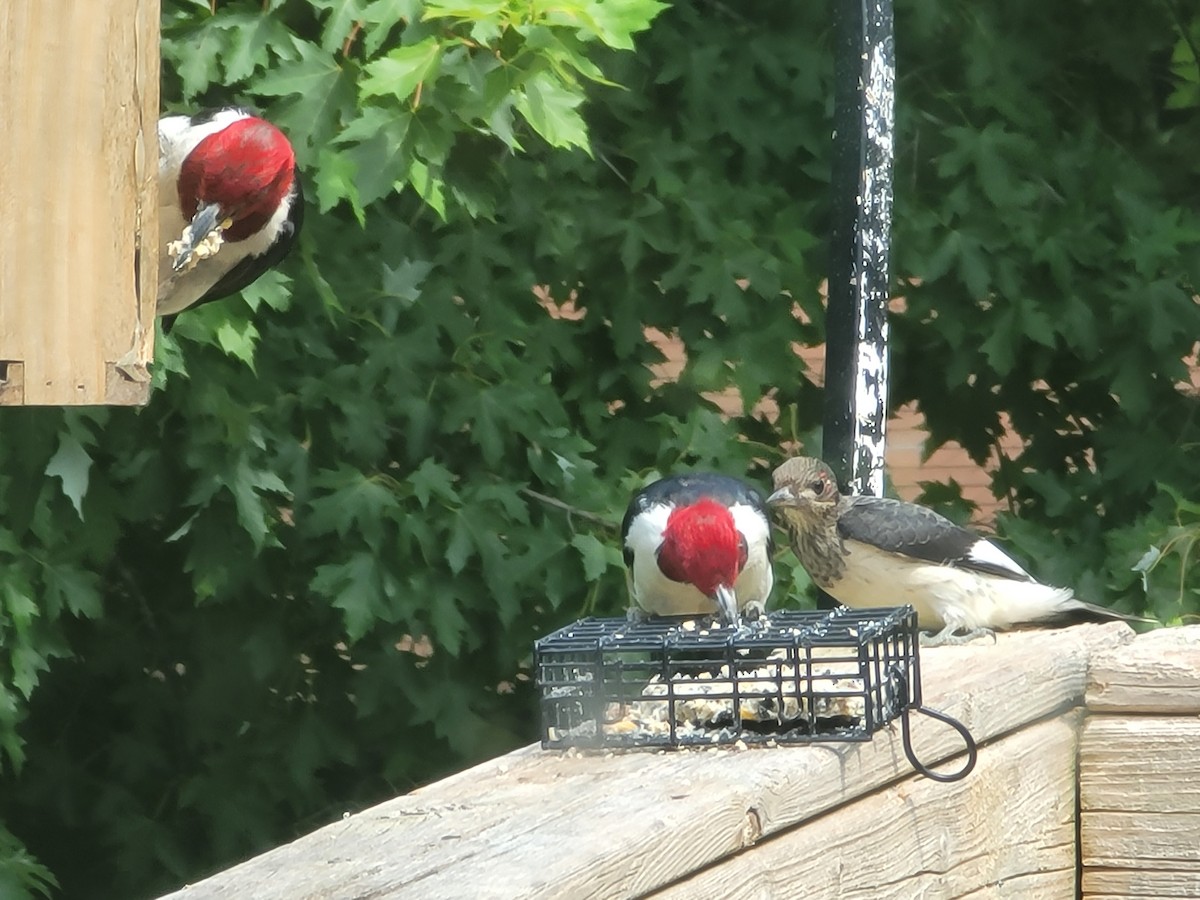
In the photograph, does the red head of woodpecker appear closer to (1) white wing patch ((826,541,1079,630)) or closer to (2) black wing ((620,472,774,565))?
(2) black wing ((620,472,774,565))

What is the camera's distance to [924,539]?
14.2ft

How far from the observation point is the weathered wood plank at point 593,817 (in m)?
1.67

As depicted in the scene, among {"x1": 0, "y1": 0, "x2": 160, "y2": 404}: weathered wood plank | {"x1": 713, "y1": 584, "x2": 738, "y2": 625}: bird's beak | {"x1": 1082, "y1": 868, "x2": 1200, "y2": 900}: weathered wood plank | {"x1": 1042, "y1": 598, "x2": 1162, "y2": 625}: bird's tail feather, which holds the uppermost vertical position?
{"x1": 0, "y1": 0, "x2": 160, "y2": 404}: weathered wood plank

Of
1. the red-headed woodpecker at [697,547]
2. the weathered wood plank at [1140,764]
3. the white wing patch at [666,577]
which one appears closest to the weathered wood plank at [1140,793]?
the weathered wood plank at [1140,764]

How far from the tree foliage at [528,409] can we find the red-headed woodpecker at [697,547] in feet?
1.00

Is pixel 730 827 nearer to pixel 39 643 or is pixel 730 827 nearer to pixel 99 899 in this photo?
pixel 39 643

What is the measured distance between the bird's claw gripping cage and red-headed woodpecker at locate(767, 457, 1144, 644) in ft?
5.41

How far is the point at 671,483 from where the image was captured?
3941 millimetres

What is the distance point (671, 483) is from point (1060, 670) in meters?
1.46

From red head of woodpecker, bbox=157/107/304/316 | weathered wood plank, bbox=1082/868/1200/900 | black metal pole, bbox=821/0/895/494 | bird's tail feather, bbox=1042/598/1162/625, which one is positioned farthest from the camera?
bird's tail feather, bbox=1042/598/1162/625

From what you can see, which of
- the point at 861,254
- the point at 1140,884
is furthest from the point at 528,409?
the point at 1140,884

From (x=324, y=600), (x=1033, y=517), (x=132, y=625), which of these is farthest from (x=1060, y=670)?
(x=132, y=625)

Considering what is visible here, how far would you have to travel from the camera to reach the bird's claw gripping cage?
231 cm

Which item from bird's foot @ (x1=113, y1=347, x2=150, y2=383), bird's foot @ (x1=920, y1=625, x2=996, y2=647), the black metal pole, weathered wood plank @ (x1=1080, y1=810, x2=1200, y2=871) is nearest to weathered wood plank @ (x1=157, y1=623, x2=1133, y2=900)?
weathered wood plank @ (x1=1080, y1=810, x2=1200, y2=871)
